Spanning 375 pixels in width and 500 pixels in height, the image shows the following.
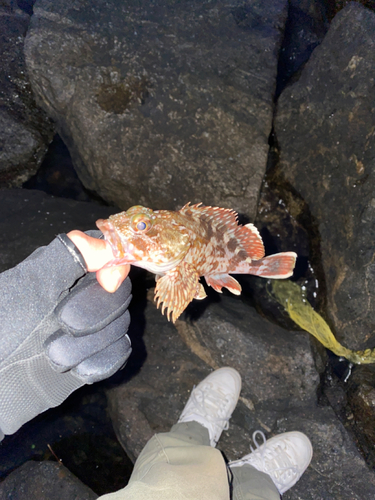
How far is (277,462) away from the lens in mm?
3562

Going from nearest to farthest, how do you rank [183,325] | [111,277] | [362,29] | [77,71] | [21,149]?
[111,277] → [362,29] → [77,71] → [183,325] → [21,149]

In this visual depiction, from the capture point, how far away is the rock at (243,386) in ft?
11.7

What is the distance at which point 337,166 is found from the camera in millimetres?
3574

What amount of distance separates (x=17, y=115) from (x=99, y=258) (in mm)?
3626

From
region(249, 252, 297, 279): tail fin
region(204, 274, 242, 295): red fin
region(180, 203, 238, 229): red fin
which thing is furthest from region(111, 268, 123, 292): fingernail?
region(249, 252, 297, 279): tail fin

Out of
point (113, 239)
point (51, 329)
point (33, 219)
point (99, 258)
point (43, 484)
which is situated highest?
point (113, 239)

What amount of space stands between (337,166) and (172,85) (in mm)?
2232

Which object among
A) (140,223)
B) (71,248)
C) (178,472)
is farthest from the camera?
(178,472)

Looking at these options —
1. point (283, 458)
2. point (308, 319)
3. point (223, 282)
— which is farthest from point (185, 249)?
point (283, 458)

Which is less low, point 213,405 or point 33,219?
point 33,219

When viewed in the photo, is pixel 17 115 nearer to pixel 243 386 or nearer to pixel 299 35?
pixel 299 35

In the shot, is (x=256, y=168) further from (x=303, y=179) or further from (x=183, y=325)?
(x=183, y=325)

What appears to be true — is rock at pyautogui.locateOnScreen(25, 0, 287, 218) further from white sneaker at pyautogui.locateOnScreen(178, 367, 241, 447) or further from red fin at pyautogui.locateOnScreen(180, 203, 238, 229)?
white sneaker at pyautogui.locateOnScreen(178, 367, 241, 447)

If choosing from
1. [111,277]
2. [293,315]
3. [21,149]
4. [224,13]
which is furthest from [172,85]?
[293,315]
